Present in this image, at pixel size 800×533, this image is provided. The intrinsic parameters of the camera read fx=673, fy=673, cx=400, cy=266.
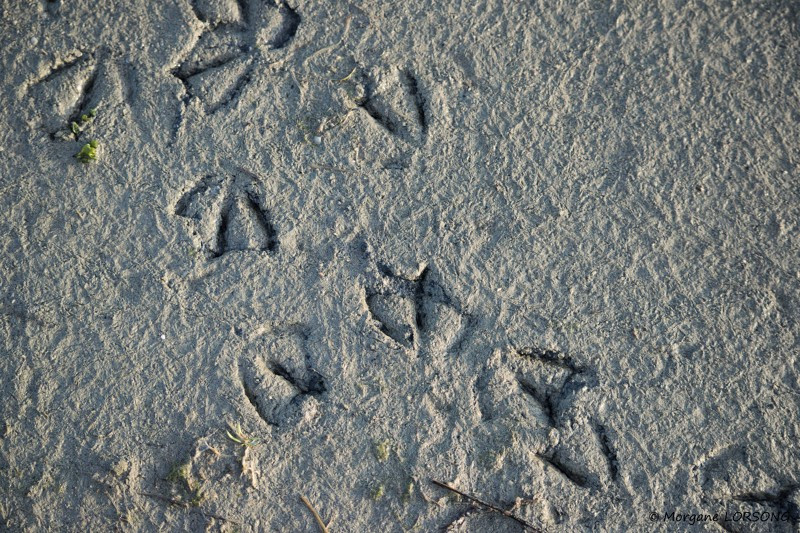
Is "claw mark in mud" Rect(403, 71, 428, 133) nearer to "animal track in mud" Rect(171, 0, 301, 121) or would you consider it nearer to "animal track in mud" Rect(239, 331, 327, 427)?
"animal track in mud" Rect(171, 0, 301, 121)

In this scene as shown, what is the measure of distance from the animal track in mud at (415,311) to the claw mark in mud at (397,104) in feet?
1.25

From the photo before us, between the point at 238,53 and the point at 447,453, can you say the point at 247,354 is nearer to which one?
the point at 447,453

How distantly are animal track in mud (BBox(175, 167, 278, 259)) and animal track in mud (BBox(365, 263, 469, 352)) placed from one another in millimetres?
315

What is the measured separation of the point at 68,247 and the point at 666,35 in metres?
1.71

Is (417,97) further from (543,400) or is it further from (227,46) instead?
(543,400)

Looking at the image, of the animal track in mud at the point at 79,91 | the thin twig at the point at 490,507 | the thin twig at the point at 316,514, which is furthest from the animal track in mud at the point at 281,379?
the animal track in mud at the point at 79,91

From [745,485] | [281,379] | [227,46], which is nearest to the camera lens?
[745,485]

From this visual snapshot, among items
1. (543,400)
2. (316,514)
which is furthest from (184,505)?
(543,400)

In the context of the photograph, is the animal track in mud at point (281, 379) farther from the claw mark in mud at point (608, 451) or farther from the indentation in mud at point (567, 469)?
the claw mark in mud at point (608, 451)

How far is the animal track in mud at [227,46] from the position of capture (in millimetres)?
1870

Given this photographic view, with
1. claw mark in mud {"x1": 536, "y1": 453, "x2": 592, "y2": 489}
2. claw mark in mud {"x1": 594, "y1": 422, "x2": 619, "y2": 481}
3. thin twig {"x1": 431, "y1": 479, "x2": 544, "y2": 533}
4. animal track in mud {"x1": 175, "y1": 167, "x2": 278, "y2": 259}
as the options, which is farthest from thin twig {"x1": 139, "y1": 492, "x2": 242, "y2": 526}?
claw mark in mud {"x1": 594, "y1": 422, "x2": 619, "y2": 481}

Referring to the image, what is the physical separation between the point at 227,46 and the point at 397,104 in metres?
0.51

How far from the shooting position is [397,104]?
1.85 meters

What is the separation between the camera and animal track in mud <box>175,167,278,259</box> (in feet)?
5.96
